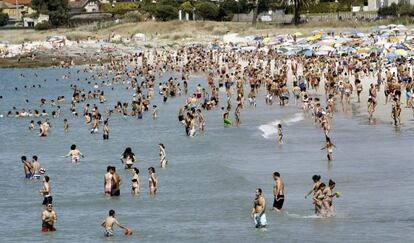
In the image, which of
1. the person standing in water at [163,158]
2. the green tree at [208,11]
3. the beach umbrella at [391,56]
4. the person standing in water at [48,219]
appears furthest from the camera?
the green tree at [208,11]

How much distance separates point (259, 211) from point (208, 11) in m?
91.4

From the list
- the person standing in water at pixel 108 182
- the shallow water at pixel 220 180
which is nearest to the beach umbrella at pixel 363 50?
the shallow water at pixel 220 180

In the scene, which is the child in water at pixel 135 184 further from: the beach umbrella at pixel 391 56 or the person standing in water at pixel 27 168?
the beach umbrella at pixel 391 56

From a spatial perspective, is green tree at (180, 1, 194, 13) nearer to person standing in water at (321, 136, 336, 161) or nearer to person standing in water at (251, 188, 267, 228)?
person standing in water at (321, 136, 336, 161)

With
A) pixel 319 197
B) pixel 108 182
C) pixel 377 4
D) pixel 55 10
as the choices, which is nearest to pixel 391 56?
pixel 108 182

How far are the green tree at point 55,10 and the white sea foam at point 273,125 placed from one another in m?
84.3

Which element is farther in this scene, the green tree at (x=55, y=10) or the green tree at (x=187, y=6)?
the green tree at (x=55, y=10)

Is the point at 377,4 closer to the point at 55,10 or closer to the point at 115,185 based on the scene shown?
the point at 55,10

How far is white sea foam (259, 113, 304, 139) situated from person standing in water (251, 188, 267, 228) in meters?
15.3

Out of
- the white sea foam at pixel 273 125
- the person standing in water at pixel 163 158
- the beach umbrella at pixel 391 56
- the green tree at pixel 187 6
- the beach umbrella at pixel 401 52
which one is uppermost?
the green tree at pixel 187 6

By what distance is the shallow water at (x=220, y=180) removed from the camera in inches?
806

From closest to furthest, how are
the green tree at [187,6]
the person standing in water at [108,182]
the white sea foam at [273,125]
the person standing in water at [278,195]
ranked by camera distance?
the person standing in water at [278,195] → the person standing in water at [108,182] → the white sea foam at [273,125] → the green tree at [187,6]

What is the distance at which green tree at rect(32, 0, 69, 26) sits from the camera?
4801 inches

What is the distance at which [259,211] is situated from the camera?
19.8m
